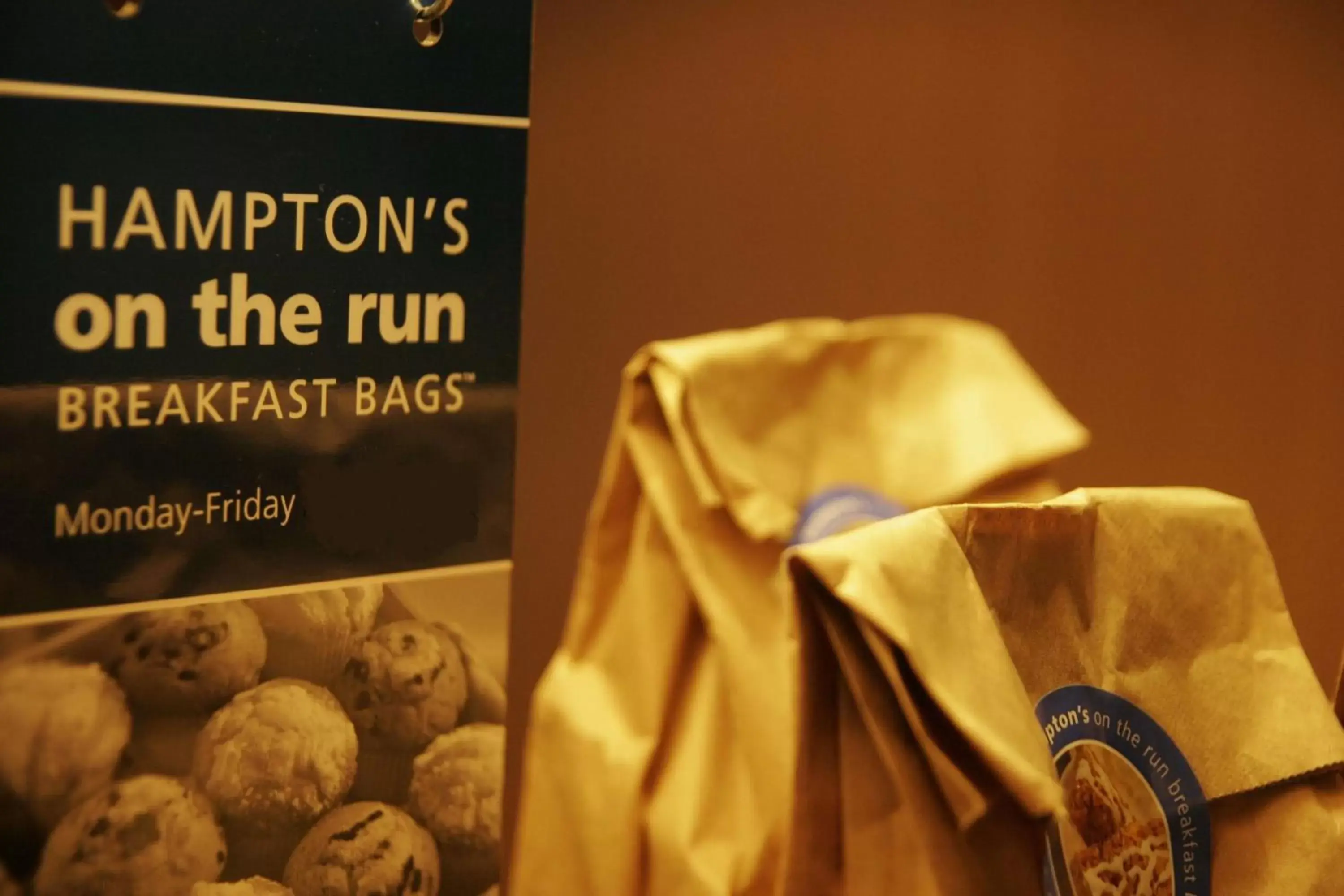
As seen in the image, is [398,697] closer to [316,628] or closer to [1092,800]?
[316,628]

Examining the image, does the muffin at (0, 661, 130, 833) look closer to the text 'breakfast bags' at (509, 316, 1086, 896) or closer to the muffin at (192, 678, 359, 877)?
the muffin at (192, 678, 359, 877)

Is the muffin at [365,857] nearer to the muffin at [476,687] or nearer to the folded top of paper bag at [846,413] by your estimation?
the muffin at [476,687]

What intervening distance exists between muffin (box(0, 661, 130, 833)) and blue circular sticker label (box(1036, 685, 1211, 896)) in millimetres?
368

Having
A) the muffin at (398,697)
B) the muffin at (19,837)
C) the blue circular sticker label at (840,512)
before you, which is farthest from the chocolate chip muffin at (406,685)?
the blue circular sticker label at (840,512)

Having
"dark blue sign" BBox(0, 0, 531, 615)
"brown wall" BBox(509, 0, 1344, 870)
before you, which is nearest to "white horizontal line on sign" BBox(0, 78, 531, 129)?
"dark blue sign" BBox(0, 0, 531, 615)

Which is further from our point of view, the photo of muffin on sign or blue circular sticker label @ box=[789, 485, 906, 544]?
blue circular sticker label @ box=[789, 485, 906, 544]

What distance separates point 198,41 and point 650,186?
418 mm

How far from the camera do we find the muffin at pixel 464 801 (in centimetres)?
59

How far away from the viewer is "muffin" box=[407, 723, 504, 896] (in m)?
0.59

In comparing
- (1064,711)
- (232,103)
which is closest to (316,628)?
(232,103)

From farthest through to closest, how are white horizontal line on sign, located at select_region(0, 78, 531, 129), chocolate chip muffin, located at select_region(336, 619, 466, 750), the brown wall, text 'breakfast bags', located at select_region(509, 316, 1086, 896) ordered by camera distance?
the brown wall → text 'breakfast bags', located at select_region(509, 316, 1086, 896) → chocolate chip muffin, located at select_region(336, 619, 466, 750) → white horizontal line on sign, located at select_region(0, 78, 531, 129)

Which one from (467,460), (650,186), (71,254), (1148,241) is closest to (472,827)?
(467,460)

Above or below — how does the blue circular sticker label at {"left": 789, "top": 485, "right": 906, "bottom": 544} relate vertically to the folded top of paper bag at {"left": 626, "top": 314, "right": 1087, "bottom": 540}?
below

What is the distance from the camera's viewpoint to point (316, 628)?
553mm
